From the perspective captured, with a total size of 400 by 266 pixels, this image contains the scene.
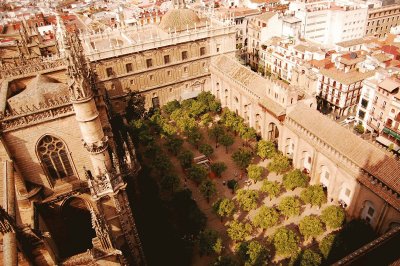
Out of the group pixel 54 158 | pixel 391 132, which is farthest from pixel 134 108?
pixel 391 132

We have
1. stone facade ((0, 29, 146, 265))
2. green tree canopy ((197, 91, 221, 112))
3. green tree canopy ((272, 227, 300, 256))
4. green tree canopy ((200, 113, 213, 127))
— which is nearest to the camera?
stone facade ((0, 29, 146, 265))

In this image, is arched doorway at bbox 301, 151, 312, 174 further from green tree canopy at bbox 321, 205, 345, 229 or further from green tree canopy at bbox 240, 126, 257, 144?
green tree canopy at bbox 321, 205, 345, 229

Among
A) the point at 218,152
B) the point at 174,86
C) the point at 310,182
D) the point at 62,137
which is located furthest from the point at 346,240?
the point at 174,86

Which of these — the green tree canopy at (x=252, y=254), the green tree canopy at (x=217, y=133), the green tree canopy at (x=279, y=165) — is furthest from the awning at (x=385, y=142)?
the green tree canopy at (x=252, y=254)

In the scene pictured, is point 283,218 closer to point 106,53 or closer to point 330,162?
point 330,162

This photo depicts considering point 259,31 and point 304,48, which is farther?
point 259,31

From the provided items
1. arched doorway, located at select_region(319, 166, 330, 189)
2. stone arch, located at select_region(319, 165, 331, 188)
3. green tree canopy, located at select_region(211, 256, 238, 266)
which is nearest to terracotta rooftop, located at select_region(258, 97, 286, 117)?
stone arch, located at select_region(319, 165, 331, 188)

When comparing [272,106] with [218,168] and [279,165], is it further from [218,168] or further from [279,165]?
[218,168]

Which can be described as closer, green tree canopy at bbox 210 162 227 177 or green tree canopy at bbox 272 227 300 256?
green tree canopy at bbox 272 227 300 256
